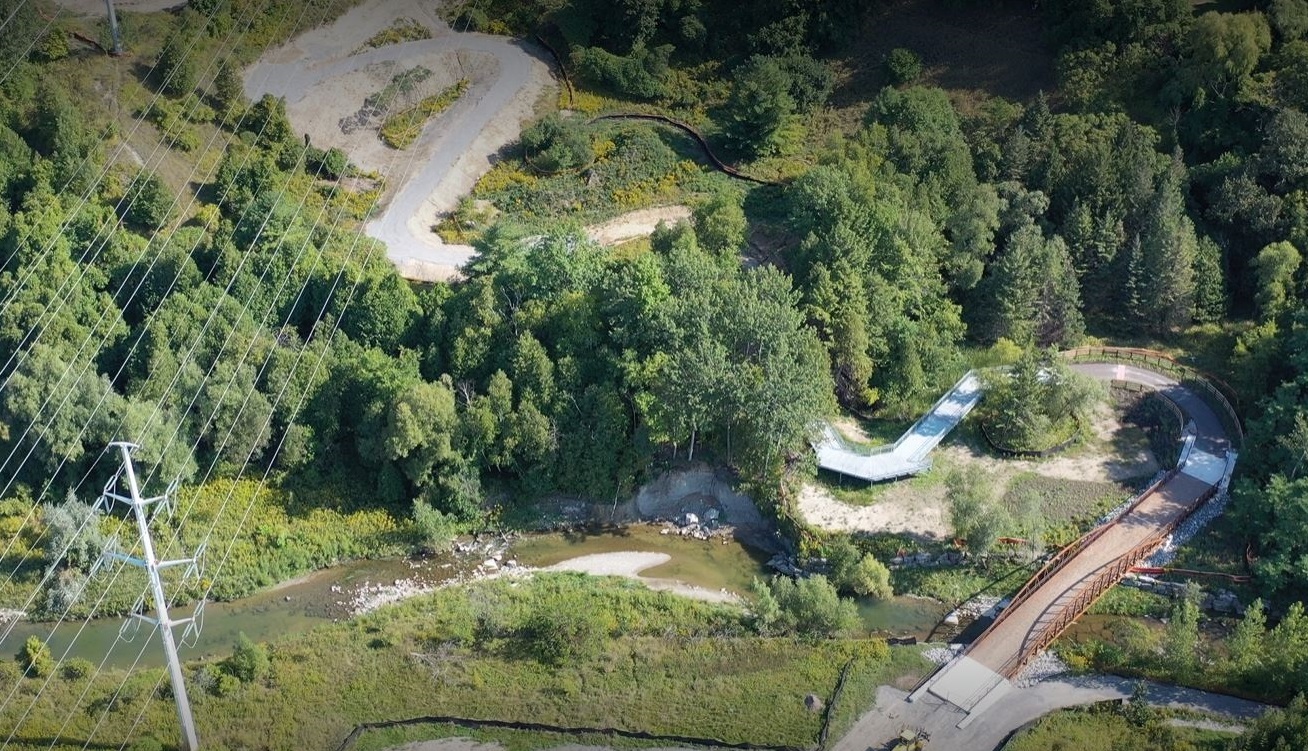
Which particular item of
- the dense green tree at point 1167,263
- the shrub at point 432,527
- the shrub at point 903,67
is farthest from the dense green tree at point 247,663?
the shrub at point 903,67

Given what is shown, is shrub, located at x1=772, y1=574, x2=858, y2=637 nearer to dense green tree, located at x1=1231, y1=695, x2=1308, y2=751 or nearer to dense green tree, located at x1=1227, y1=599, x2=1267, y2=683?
dense green tree, located at x1=1227, y1=599, x2=1267, y2=683

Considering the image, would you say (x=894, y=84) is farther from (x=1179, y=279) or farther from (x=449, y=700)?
(x=449, y=700)

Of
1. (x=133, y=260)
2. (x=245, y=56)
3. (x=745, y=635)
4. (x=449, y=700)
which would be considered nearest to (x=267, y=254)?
(x=133, y=260)

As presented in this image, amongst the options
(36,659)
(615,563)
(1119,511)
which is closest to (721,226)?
(615,563)

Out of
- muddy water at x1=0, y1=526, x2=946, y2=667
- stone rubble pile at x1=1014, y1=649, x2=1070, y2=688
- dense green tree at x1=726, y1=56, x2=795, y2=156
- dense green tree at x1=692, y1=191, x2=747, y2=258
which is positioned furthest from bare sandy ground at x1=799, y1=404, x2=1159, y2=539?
dense green tree at x1=726, y1=56, x2=795, y2=156

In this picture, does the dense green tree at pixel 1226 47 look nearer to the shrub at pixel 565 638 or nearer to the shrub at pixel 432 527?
the shrub at pixel 565 638

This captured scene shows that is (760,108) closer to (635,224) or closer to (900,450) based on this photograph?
(635,224)
